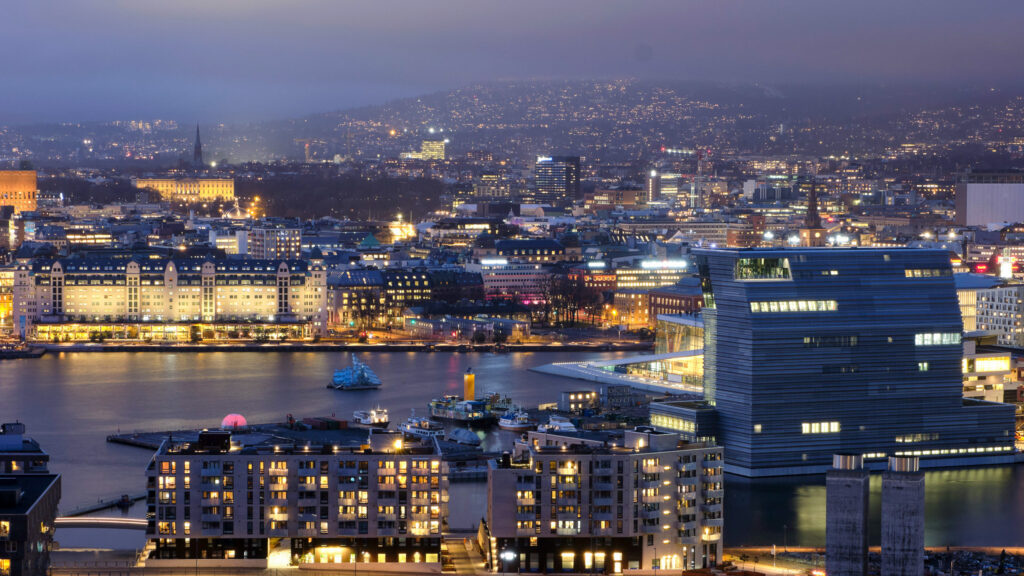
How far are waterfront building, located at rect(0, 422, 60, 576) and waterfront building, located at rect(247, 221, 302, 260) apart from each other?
29726 millimetres

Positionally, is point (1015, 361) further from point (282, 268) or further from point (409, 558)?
point (282, 268)

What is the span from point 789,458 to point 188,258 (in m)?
19.2

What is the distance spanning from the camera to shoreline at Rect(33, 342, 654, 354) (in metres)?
31.9

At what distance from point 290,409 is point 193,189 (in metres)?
47.0

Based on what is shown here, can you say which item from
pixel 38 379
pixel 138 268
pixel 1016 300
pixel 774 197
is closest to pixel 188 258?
pixel 138 268

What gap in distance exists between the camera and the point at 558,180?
228 feet

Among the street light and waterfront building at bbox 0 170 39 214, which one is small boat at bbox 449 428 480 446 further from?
waterfront building at bbox 0 170 39 214

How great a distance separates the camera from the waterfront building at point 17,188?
60344 millimetres

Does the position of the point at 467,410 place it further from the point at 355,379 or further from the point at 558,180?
the point at 558,180

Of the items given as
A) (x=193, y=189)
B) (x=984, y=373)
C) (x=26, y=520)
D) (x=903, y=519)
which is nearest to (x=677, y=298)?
(x=984, y=373)

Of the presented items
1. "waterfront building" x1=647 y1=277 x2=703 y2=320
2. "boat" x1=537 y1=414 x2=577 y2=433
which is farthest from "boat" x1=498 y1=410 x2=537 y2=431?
"waterfront building" x1=647 y1=277 x2=703 y2=320

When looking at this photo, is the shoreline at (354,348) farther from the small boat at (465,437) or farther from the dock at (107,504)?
the dock at (107,504)

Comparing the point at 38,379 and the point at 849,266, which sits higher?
the point at 849,266

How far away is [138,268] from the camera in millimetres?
35031
